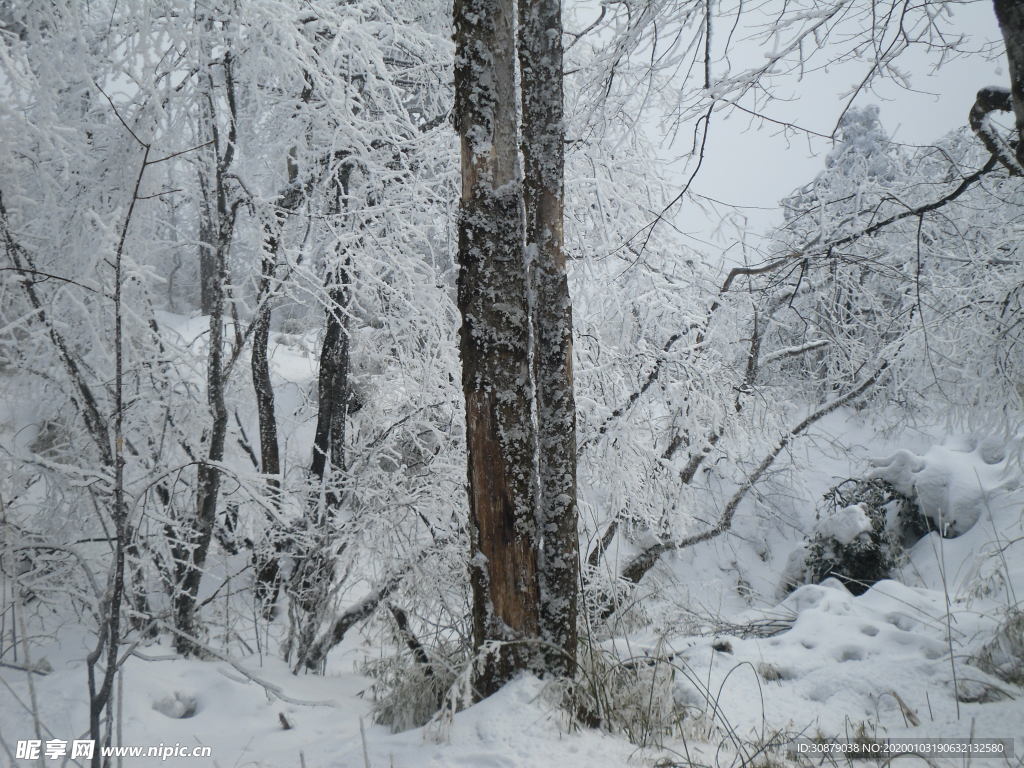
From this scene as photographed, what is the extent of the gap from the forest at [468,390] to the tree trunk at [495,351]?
15mm

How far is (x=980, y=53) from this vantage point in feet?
9.66

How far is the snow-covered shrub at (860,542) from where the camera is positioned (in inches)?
302

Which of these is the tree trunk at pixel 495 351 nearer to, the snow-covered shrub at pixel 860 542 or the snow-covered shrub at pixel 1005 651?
the snow-covered shrub at pixel 1005 651

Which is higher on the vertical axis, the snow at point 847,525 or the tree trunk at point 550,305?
the tree trunk at point 550,305

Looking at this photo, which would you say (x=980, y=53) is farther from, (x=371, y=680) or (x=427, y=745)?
(x=371, y=680)

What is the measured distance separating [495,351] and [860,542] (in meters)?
6.93

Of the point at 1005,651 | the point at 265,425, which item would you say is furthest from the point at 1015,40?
the point at 265,425

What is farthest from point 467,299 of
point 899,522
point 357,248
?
point 899,522

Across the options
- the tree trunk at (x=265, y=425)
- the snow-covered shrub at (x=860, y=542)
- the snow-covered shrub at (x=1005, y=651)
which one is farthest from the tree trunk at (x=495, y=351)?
the snow-covered shrub at (x=860, y=542)

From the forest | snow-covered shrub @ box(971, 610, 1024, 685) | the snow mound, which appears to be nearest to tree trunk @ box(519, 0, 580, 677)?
the forest

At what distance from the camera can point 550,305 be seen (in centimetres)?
291

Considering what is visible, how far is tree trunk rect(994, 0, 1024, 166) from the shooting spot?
201 cm

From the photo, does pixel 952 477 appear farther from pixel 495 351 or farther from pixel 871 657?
pixel 495 351

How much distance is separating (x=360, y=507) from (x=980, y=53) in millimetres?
4633
